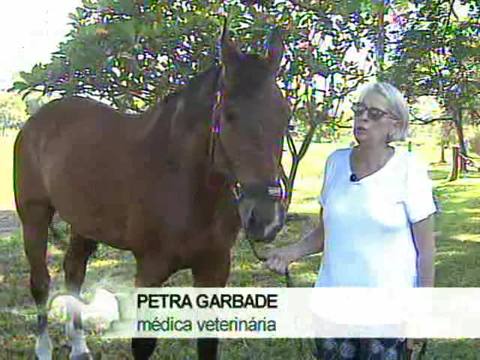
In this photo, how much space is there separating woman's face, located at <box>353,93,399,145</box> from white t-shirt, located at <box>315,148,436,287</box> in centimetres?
7

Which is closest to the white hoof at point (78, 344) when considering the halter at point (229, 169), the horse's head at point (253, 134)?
the halter at point (229, 169)

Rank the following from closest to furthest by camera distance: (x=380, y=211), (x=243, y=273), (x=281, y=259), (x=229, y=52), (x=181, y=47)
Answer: (x=380, y=211) → (x=281, y=259) → (x=229, y=52) → (x=181, y=47) → (x=243, y=273)

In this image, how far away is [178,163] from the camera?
224 centimetres

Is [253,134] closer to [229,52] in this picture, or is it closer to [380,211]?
[229,52]

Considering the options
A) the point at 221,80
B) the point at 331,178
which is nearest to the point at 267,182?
the point at 331,178

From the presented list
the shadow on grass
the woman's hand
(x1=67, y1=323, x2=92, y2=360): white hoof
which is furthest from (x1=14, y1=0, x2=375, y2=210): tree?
(x1=67, y1=323, x2=92, y2=360): white hoof

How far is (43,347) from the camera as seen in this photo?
113 inches

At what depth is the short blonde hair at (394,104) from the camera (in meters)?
1.59

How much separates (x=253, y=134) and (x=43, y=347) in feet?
5.46

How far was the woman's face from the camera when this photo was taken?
1596 mm

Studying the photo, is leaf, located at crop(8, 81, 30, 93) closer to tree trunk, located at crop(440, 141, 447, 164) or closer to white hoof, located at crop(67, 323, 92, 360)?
white hoof, located at crop(67, 323, 92, 360)

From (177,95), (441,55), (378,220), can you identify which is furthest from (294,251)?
(441,55)

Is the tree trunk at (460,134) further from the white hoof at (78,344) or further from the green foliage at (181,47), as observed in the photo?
the white hoof at (78,344)

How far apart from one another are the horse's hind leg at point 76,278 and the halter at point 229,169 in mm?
1072
